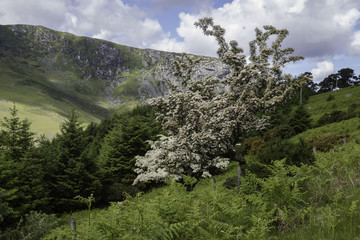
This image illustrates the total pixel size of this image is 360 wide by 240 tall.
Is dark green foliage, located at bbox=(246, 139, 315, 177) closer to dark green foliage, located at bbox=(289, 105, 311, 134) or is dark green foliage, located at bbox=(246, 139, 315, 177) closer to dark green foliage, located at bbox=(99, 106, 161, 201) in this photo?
dark green foliage, located at bbox=(99, 106, 161, 201)

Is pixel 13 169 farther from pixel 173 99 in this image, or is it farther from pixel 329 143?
pixel 329 143

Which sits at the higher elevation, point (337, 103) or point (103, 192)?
point (337, 103)

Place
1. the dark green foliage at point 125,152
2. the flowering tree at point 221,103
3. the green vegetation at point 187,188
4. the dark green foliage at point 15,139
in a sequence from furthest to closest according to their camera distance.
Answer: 1. the dark green foliage at point 125,152
2. the dark green foliage at point 15,139
3. the flowering tree at point 221,103
4. the green vegetation at point 187,188

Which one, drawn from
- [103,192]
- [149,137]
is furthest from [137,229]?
[149,137]

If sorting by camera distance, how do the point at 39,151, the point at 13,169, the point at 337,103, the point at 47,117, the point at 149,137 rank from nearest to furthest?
the point at 13,169
the point at 39,151
the point at 149,137
the point at 337,103
the point at 47,117

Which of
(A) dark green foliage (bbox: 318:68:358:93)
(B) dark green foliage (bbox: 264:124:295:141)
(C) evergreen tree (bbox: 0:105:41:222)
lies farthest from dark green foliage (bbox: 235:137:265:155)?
(A) dark green foliage (bbox: 318:68:358:93)

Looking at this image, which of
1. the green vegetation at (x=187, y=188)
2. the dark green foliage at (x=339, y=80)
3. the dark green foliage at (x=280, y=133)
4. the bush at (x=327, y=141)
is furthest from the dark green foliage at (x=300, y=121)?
the dark green foliage at (x=339, y=80)

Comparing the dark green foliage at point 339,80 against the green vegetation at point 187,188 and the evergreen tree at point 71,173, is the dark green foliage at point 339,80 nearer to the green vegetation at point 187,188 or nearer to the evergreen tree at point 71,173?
the green vegetation at point 187,188

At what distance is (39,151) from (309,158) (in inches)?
897

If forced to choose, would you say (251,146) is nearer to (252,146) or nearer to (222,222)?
(252,146)

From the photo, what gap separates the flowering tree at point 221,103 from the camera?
15383 millimetres

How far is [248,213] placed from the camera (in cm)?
443

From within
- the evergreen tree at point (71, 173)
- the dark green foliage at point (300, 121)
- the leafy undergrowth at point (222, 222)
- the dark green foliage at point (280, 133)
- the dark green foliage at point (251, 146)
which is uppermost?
the dark green foliage at point (300, 121)

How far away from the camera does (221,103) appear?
50.1ft
